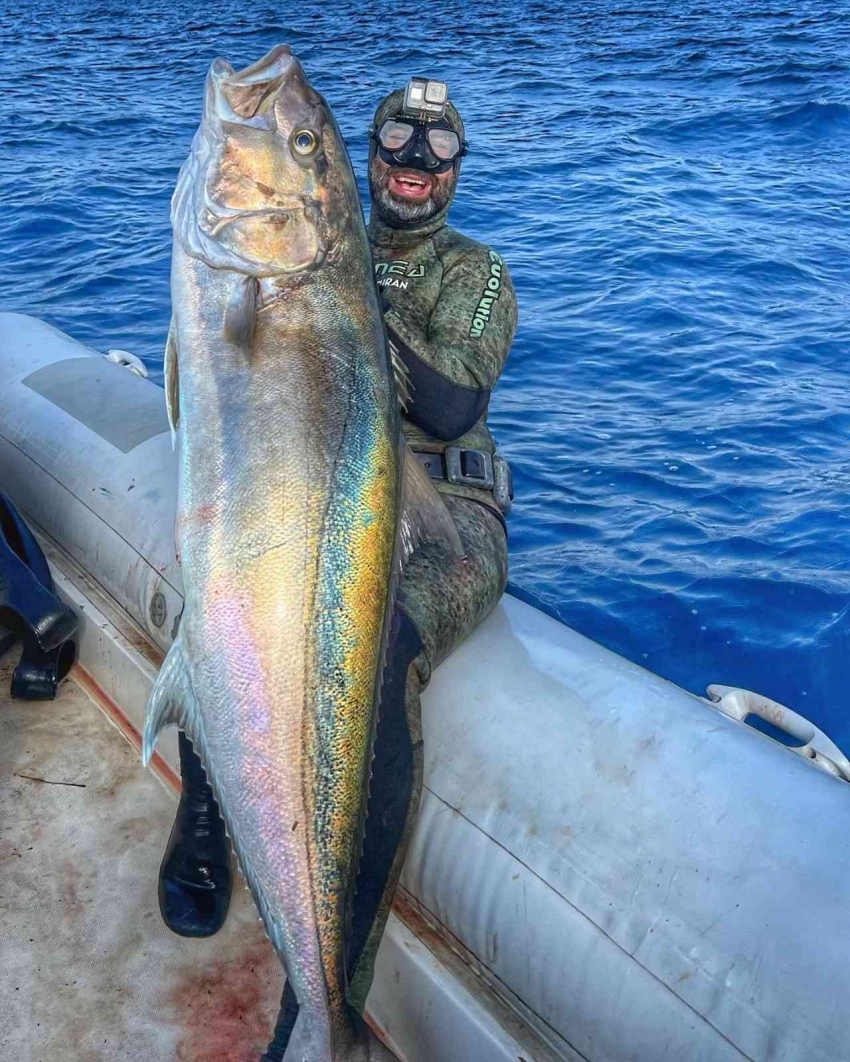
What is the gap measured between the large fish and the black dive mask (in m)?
1.23

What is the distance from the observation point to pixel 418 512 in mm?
2387

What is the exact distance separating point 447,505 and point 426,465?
0.24m

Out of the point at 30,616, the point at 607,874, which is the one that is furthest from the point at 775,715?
the point at 30,616

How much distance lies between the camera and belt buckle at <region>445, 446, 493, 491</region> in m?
3.31

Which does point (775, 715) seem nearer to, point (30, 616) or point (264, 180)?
point (264, 180)

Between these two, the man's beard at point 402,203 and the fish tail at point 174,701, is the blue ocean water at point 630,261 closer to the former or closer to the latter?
the man's beard at point 402,203

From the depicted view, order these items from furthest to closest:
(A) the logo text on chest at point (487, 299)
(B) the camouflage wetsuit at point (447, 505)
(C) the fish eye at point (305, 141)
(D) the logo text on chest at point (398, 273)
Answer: (D) the logo text on chest at point (398, 273) → (A) the logo text on chest at point (487, 299) → (B) the camouflage wetsuit at point (447, 505) → (C) the fish eye at point (305, 141)

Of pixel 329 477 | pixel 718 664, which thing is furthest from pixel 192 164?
pixel 718 664

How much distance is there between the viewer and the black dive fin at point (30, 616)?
358 centimetres

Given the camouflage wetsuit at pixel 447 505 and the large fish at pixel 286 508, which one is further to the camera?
the camouflage wetsuit at pixel 447 505

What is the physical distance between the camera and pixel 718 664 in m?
5.12

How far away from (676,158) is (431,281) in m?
11.3

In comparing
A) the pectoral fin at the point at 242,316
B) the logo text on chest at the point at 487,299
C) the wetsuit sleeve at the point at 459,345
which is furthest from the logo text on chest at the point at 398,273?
the pectoral fin at the point at 242,316

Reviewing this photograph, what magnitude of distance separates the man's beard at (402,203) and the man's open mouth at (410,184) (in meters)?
0.02
